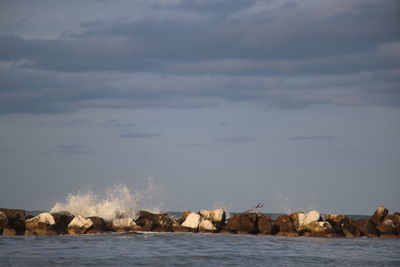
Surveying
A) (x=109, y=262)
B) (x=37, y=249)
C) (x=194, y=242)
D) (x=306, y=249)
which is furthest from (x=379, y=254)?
(x=37, y=249)

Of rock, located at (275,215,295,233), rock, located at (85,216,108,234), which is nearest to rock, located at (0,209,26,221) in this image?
rock, located at (85,216,108,234)

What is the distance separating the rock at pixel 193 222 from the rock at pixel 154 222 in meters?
Result: 1.10

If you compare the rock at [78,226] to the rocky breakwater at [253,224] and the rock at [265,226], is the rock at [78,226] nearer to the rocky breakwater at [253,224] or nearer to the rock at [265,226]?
the rocky breakwater at [253,224]

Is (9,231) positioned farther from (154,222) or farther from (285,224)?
(285,224)

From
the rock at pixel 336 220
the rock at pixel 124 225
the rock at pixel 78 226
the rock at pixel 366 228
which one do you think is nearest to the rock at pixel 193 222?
the rock at pixel 124 225

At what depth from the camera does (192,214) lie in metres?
44.9

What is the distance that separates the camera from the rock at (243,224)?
1740 inches

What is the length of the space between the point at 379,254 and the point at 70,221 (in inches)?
763

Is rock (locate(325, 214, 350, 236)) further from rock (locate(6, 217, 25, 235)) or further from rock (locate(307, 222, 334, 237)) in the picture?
rock (locate(6, 217, 25, 235))

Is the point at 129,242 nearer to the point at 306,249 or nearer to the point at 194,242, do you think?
the point at 194,242

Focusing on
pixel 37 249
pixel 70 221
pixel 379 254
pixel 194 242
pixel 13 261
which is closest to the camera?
pixel 13 261

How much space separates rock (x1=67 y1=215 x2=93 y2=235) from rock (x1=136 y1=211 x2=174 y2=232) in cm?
475

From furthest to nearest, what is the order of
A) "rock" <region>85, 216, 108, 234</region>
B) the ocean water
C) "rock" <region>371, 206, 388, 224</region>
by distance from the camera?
"rock" <region>371, 206, 388, 224</region>, "rock" <region>85, 216, 108, 234</region>, the ocean water

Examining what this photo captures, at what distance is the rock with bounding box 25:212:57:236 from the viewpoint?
38906mm
